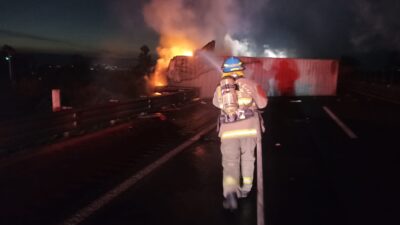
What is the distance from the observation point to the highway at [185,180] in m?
5.01

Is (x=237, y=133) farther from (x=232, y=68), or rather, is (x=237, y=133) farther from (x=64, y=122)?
(x=64, y=122)

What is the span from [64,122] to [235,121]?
609 cm

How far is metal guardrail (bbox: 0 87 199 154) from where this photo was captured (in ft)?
27.0

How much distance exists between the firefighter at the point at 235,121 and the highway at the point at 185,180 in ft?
1.31

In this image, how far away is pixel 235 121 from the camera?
527cm

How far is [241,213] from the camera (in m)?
5.09

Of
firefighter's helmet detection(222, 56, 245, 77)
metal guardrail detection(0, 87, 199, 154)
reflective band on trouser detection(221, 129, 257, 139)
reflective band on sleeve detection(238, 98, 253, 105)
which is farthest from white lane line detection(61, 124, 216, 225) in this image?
metal guardrail detection(0, 87, 199, 154)

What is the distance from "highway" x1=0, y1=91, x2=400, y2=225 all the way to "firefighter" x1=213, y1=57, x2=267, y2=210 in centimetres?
40

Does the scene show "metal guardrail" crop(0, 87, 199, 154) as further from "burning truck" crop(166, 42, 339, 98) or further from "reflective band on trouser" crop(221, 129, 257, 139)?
"burning truck" crop(166, 42, 339, 98)

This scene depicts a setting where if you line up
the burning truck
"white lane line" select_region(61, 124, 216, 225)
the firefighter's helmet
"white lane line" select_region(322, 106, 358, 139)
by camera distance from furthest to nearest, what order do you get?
the burning truck → "white lane line" select_region(322, 106, 358, 139) → the firefighter's helmet → "white lane line" select_region(61, 124, 216, 225)

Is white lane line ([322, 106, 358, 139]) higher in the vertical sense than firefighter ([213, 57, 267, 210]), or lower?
lower

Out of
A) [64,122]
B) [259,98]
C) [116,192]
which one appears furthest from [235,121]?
[64,122]

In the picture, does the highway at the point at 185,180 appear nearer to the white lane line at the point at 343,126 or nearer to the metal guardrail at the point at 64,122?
the white lane line at the point at 343,126

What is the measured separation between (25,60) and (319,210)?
122m
